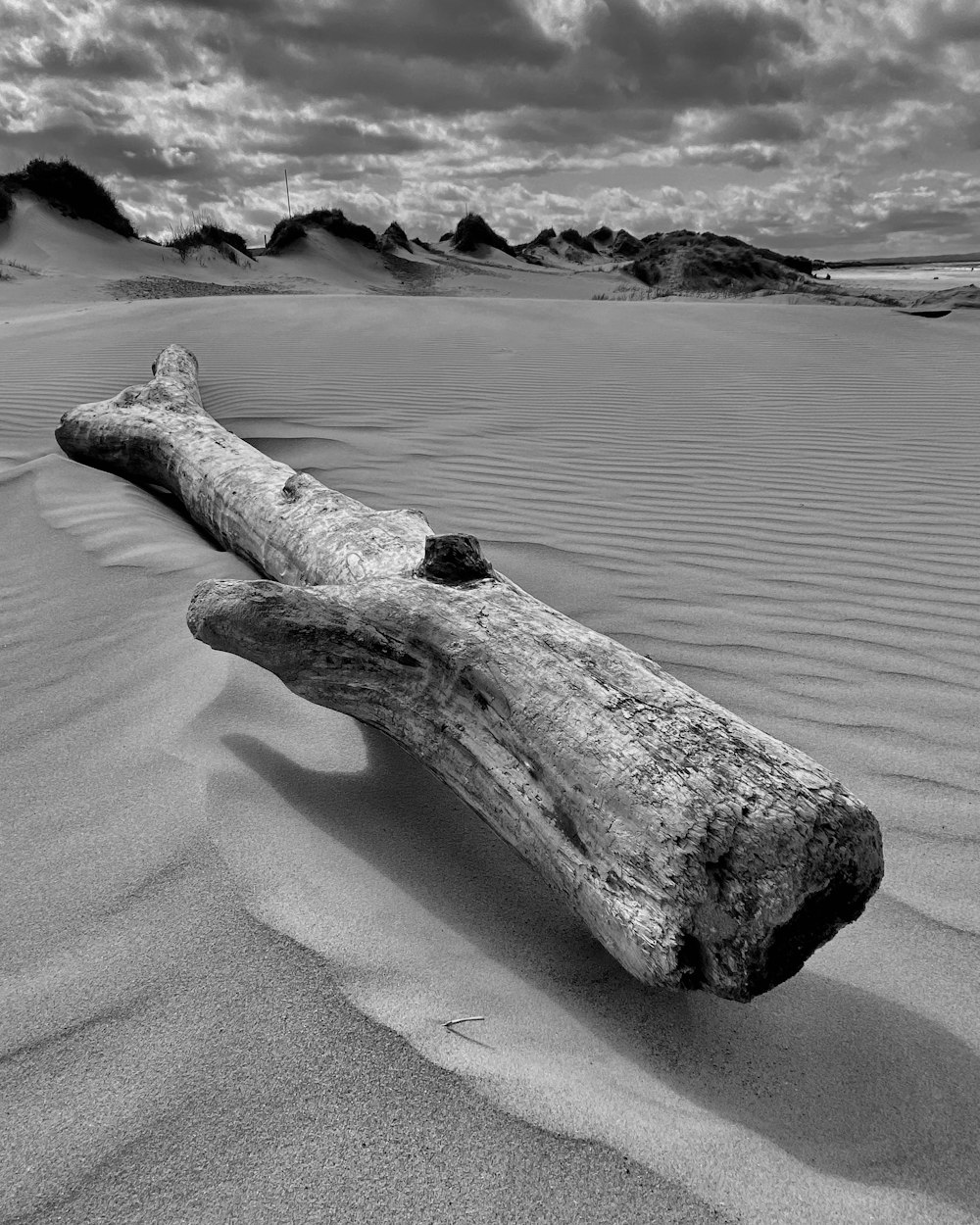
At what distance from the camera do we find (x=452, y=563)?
2119 millimetres

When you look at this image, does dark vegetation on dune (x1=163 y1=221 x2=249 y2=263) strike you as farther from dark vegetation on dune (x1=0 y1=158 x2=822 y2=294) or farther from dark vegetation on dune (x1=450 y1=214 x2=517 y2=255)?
dark vegetation on dune (x1=450 y1=214 x2=517 y2=255)

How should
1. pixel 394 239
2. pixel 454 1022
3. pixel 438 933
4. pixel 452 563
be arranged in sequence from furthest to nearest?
pixel 394 239, pixel 452 563, pixel 438 933, pixel 454 1022

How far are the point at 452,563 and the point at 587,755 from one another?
2.29 feet

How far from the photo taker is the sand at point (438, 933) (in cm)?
128

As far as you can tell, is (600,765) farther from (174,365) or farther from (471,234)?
(471,234)

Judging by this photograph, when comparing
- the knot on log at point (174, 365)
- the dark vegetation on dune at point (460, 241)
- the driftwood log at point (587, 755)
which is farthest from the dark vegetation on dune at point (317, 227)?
the driftwood log at point (587, 755)

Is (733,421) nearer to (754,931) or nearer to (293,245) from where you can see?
(754,931)

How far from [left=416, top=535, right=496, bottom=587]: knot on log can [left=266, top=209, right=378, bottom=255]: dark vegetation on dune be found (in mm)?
26213

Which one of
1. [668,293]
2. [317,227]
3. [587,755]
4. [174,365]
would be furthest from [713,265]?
[587,755]

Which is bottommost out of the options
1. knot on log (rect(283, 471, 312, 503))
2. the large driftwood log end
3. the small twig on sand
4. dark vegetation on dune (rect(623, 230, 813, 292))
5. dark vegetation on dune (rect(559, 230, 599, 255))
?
the small twig on sand

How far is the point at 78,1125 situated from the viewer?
1299 millimetres

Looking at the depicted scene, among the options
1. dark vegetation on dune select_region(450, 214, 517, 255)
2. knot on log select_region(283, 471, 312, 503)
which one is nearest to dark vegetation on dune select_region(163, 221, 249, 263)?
dark vegetation on dune select_region(450, 214, 517, 255)

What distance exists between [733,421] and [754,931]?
5491 mm

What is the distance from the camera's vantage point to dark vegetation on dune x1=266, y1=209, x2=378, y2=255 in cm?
2569
